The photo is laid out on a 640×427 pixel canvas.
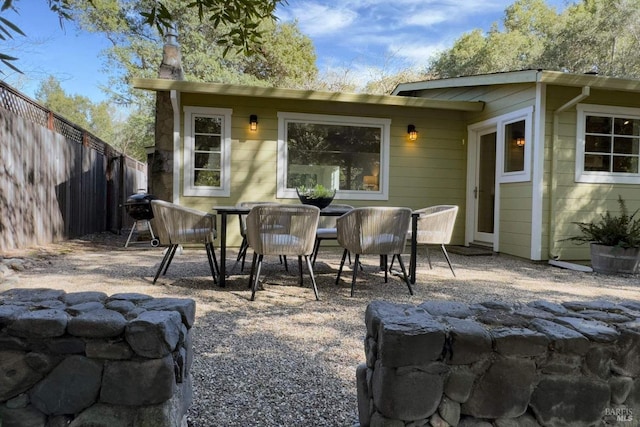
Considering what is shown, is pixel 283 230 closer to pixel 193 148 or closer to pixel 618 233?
pixel 193 148

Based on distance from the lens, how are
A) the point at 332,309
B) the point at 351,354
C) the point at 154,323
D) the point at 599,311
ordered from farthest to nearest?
the point at 332,309, the point at 351,354, the point at 599,311, the point at 154,323

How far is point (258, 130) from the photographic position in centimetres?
637

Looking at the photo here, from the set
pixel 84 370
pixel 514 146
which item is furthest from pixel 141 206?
pixel 84 370

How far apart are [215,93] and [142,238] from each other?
3149 millimetres

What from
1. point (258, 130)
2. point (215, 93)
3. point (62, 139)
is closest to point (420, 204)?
point (258, 130)

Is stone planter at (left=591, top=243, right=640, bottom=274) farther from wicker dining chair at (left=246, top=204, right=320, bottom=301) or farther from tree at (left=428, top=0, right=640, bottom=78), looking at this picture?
tree at (left=428, top=0, right=640, bottom=78)

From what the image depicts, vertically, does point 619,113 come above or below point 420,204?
above

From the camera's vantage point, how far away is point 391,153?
677 cm

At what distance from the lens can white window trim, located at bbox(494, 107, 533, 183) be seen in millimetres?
5605

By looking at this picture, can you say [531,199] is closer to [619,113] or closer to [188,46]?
[619,113]

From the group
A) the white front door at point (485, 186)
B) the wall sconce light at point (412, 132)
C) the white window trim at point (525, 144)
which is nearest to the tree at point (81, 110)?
the wall sconce light at point (412, 132)

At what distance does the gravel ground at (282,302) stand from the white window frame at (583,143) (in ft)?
4.62

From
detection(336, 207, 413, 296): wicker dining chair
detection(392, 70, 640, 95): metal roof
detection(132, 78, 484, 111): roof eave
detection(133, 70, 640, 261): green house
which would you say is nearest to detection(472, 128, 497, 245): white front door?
detection(133, 70, 640, 261): green house

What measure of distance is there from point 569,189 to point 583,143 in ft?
2.13
